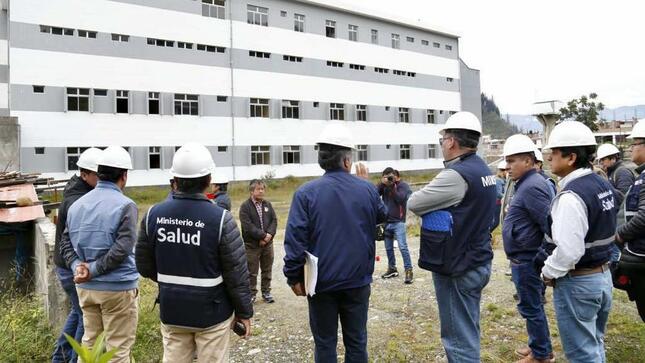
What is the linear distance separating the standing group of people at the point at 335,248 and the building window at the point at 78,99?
63.6 feet

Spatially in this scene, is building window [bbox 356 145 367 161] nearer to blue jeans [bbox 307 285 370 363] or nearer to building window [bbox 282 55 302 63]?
building window [bbox 282 55 302 63]

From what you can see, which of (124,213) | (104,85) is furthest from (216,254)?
(104,85)

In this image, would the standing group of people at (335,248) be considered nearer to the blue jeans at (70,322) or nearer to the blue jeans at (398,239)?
the blue jeans at (70,322)

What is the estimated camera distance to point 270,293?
20.5 ft

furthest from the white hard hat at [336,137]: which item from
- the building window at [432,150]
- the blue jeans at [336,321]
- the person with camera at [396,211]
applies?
the building window at [432,150]

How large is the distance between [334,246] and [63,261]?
240 centimetres

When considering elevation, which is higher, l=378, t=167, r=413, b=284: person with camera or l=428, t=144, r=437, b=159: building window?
l=428, t=144, r=437, b=159: building window

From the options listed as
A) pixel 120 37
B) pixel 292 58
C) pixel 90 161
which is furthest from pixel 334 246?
pixel 292 58

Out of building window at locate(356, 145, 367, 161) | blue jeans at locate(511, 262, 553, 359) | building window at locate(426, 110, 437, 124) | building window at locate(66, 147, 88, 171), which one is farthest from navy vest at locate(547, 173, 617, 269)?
building window at locate(426, 110, 437, 124)

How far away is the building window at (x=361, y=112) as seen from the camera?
1153 inches

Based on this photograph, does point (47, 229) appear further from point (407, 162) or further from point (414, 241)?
point (407, 162)

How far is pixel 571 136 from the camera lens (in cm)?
291

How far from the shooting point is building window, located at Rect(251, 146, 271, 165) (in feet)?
83.2

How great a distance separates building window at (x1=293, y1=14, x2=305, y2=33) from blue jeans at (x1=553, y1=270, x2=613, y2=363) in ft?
85.6
